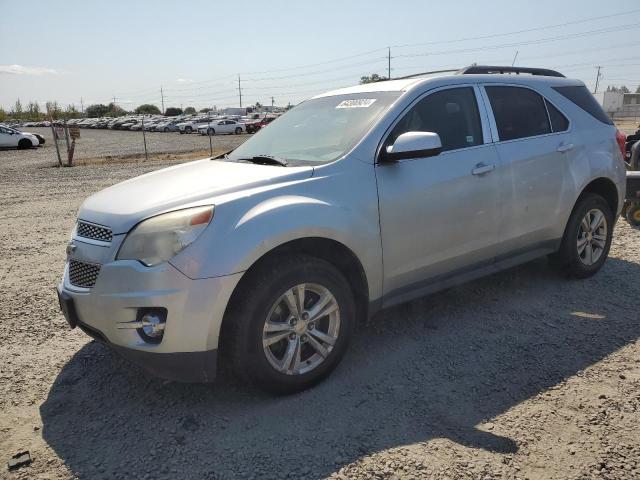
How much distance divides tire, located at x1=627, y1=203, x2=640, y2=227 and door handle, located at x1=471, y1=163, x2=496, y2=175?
4341 mm

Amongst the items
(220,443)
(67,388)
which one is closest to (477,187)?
(220,443)

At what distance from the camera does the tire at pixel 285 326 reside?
9.22ft

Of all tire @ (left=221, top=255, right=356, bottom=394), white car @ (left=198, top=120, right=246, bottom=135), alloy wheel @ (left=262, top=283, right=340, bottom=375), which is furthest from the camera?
white car @ (left=198, top=120, right=246, bottom=135)

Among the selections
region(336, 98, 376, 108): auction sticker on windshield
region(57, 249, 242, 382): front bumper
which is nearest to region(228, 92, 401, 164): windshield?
region(336, 98, 376, 108): auction sticker on windshield

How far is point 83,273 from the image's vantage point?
2965 mm

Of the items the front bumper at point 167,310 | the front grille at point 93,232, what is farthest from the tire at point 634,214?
the front grille at point 93,232

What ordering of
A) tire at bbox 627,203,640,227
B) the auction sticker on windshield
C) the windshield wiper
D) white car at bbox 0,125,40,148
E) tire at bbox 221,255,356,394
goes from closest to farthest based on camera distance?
tire at bbox 221,255,356,394 < the windshield wiper < the auction sticker on windshield < tire at bbox 627,203,640,227 < white car at bbox 0,125,40,148

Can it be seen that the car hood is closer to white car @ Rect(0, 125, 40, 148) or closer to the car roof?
the car roof

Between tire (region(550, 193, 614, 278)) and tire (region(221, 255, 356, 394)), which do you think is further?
tire (region(550, 193, 614, 278))

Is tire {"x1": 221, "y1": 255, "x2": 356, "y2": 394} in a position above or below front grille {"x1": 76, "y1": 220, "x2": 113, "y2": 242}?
below

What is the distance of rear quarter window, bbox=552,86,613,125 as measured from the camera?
15.5 ft

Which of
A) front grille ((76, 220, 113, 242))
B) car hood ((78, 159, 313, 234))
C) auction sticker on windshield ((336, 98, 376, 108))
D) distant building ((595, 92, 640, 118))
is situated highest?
distant building ((595, 92, 640, 118))

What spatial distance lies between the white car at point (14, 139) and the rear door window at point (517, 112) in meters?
31.8

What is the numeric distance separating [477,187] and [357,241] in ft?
3.83
